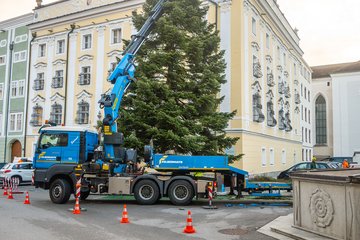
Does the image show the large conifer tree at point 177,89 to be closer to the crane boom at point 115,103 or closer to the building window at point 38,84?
the crane boom at point 115,103

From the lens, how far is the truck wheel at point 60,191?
1594cm

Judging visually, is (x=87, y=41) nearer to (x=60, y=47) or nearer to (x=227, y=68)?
(x=60, y=47)

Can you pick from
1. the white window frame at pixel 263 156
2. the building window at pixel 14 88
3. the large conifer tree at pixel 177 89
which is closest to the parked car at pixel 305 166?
the white window frame at pixel 263 156

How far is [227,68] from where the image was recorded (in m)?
28.7

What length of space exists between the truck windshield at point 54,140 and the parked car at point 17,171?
10.9 meters

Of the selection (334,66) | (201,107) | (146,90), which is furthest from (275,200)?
(334,66)

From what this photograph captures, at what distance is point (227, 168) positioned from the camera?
51.9ft

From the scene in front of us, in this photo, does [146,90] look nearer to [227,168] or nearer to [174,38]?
[174,38]

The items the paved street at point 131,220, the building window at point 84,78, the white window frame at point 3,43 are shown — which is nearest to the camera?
the paved street at point 131,220

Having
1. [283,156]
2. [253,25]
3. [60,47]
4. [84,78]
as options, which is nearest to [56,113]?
[84,78]

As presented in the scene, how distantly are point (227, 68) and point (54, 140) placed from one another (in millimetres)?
15553

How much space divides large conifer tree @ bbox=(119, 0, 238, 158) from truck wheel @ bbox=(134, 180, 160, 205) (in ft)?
11.1

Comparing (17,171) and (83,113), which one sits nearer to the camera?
(17,171)

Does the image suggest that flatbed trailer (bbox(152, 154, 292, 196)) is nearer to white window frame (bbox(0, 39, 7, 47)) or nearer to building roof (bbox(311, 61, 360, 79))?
white window frame (bbox(0, 39, 7, 47))
